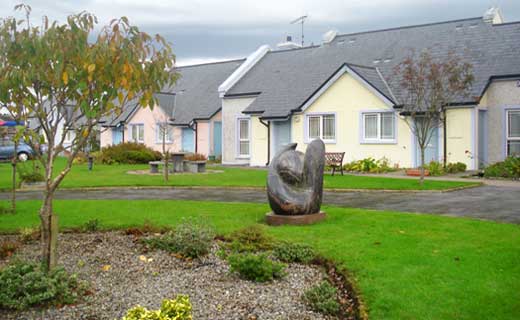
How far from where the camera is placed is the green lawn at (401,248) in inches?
260

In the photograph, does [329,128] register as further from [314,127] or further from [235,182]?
[235,182]

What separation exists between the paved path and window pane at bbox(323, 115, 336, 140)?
10.8m

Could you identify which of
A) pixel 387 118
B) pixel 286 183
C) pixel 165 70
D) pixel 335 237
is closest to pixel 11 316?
pixel 165 70

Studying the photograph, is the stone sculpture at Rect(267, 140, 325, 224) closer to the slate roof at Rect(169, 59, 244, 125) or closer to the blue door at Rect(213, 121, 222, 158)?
the slate roof at Rect(169, 59, 244, 125)

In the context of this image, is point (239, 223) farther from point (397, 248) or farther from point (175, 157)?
point (175, 157)

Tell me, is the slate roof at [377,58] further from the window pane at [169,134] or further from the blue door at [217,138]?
the window pane at [169,134]

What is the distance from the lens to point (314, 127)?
96.5 ft

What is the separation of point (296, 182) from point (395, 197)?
577cm

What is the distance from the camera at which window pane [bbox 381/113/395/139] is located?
87.2 feet

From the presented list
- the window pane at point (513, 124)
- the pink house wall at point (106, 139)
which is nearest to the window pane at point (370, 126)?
the window pane at point (513, 124)

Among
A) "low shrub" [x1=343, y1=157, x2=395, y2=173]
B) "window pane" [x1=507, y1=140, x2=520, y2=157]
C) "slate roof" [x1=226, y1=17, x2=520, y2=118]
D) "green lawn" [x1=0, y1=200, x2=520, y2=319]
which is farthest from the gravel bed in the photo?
"window pane" [x1=507, y1=140, x2=520, y2=157]

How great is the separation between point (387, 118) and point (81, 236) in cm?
1904

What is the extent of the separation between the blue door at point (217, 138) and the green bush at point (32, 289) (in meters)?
30.1

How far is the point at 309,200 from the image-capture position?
452 inches
